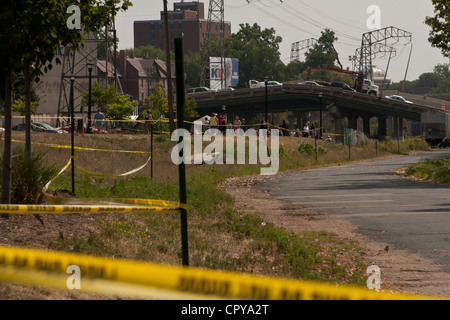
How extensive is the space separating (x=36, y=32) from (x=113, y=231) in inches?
117

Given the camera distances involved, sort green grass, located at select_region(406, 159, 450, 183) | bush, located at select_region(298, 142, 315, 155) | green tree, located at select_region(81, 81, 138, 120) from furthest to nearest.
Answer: green tree, located at select_region(81, 81, 138, 120) < bush, located at select_region(298, 142, 315, 155) < green grass, located at select_region(406, 159, 450, 183)

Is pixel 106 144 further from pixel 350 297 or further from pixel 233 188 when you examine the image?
pixel 350 297

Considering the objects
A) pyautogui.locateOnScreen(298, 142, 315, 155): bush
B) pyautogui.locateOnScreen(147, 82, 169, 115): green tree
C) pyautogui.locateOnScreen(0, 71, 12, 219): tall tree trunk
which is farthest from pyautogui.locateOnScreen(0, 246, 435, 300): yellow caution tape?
pyautogui.locateOnScreen(147, 82, 169, 115): green tree

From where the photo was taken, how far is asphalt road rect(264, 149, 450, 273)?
13.3 meters

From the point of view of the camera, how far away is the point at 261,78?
18912cm

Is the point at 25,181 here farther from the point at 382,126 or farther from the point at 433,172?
the point at 382,126

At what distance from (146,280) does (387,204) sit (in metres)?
16.1

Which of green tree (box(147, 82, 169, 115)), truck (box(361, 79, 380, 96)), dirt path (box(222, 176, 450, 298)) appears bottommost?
dirt path (box(222, 176, 450, 298))

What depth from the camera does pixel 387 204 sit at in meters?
19.8

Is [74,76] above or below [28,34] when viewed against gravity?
above

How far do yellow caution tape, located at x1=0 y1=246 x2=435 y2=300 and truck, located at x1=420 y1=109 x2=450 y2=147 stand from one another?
77.0 meters

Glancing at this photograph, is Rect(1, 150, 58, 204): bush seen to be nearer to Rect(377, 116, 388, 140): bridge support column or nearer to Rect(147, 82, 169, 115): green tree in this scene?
Rect(147, 82, 169, 115): green tree

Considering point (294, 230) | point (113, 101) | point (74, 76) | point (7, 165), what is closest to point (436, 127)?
point (113, 101)

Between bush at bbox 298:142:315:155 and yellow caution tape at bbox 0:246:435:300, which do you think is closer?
yellow caution tape at bbox 0:246:435:300
